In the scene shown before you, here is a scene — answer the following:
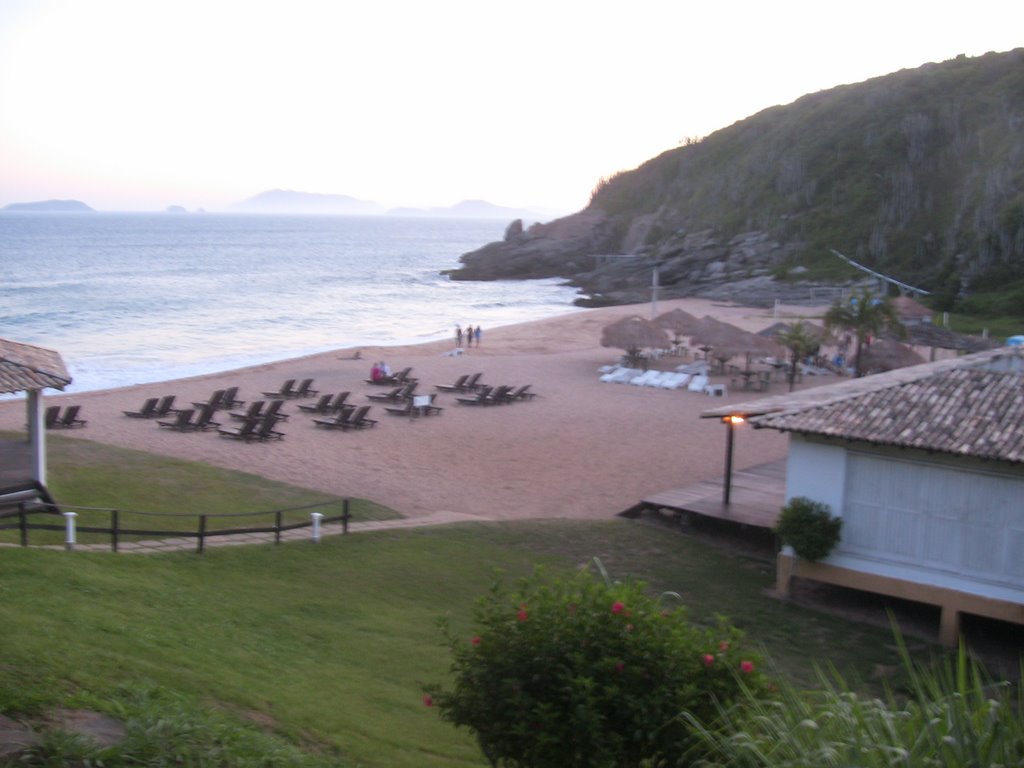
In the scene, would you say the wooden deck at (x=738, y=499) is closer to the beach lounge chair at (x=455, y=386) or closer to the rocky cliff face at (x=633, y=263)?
the beach lounge chair at (x=455, y=386)

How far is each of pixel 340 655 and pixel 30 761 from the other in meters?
4.12

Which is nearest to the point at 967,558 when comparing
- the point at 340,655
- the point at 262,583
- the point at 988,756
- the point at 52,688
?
the point at 340,655

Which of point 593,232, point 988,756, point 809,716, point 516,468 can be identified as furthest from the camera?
point 593,232

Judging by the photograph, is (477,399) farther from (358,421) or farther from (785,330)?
(785,330)

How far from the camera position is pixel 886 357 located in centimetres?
2888

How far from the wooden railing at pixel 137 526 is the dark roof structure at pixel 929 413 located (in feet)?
19.0

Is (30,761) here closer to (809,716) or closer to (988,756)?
(809,716)

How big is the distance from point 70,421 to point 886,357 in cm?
2226

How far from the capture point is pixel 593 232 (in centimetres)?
9769

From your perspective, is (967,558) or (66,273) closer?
(967,558)

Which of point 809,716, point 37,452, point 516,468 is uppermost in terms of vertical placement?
point 809,716

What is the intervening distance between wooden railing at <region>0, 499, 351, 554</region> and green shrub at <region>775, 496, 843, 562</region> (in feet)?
17.9

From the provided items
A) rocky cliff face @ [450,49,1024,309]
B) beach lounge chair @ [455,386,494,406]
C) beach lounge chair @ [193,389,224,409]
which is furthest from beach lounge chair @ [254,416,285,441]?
rocky cliff face @ [450,49,1024,309]

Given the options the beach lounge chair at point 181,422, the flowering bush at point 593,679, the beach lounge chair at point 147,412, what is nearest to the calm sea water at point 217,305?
the beach lounge chair at point 147,412
